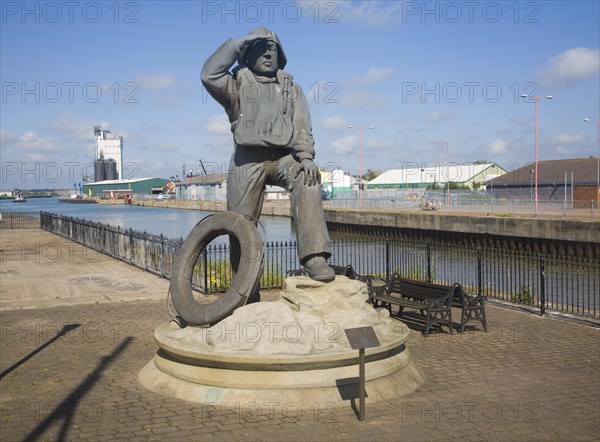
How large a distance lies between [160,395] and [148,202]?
111 metres

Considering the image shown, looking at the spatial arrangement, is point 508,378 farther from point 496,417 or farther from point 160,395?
point 160,395

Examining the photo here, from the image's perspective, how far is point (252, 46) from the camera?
8.39 meters

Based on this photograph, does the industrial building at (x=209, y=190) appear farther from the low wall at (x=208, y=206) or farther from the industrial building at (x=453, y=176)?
the industrial building at (x=453, y=176)

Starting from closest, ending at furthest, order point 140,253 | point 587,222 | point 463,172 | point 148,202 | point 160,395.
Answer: point 160,395, point 140,253, point 587,222, point 463,172, point 148,202

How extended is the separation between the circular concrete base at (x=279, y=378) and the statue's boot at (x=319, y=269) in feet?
3.65

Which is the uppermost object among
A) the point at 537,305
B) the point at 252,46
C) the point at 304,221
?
the point at 252,46

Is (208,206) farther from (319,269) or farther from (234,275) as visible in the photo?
(319,269)

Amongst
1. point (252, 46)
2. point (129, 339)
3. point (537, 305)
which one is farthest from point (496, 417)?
point (537, 305)

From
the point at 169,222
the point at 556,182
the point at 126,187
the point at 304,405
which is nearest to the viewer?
the point at 304,405

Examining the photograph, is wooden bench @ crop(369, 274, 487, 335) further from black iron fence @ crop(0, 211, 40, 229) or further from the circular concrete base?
black iron fence @ crop(0, 211, 40, 229)

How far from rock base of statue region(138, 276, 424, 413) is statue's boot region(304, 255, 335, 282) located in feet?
0.31

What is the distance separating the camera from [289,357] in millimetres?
6980

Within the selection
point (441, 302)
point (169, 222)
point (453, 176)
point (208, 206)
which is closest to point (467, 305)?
point (441, 302)

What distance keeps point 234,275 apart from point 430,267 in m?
9.74
